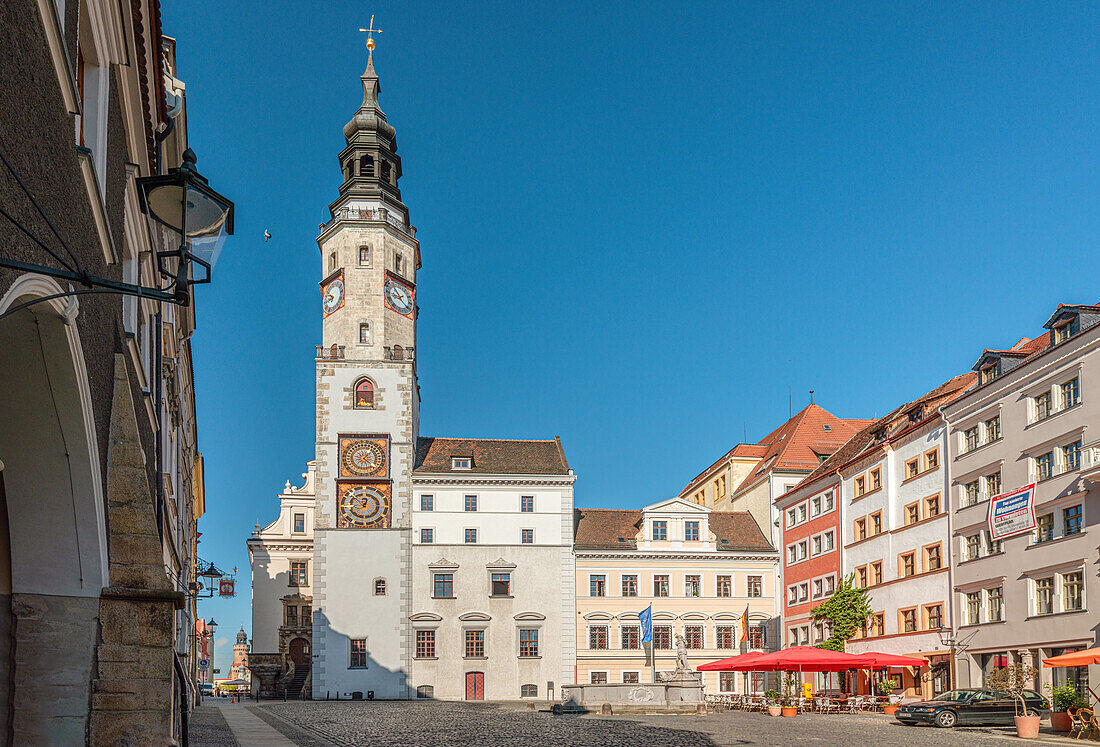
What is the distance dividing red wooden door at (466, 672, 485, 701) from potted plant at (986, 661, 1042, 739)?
3250 cm

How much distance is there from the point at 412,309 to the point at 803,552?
30.2 m

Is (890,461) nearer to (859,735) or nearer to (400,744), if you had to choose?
(859,735)

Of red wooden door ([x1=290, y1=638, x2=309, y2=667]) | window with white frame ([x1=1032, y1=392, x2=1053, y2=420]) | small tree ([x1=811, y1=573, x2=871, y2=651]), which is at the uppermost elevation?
window with white frame ([x1=1032, y1=392, x2=1053, y2=420])

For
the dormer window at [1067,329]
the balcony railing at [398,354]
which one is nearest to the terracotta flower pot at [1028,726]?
the dormer window at [1067,329]

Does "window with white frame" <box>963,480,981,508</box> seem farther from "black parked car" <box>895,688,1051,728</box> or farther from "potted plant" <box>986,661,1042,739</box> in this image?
"black parked car" <box>895,688,1051,728</box>

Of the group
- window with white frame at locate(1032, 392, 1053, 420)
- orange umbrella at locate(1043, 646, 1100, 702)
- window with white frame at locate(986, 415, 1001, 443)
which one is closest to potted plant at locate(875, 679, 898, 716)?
window with white frame at locate(986, 415, 1001, 443)

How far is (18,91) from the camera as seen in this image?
262 inches

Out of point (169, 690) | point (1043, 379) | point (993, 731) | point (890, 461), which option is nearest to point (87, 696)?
point (169, 690)

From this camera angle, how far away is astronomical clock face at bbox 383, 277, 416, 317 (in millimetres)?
72500

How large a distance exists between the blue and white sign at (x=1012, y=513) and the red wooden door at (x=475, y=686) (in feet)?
110

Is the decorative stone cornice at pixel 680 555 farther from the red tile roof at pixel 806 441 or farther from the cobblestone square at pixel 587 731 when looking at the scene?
the cobblestone square at pixel 587 731

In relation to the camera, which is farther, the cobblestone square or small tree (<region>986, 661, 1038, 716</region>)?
small tree (<region>986, 661, 1038, 716</region>)

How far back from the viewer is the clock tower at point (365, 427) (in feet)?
214

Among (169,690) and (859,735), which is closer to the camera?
(169,690)
